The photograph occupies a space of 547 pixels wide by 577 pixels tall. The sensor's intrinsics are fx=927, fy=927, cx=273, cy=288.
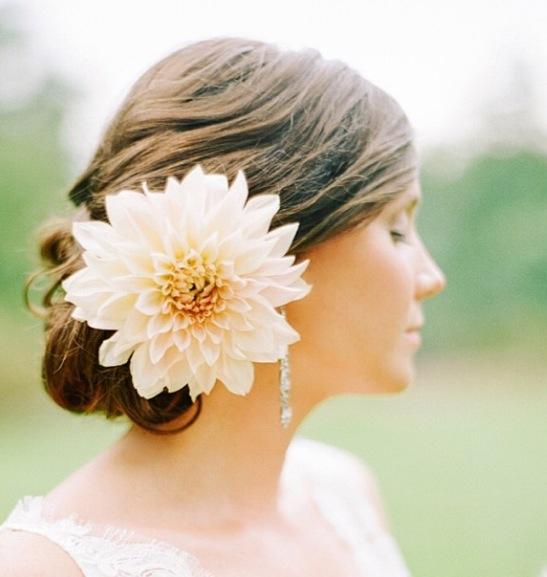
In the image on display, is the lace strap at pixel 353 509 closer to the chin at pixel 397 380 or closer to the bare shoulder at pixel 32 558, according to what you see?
the chin at pixel 397 380

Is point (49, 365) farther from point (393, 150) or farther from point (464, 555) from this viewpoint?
point (464, 555)

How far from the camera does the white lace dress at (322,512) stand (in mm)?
1232

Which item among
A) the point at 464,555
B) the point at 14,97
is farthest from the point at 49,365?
the point at 14,97

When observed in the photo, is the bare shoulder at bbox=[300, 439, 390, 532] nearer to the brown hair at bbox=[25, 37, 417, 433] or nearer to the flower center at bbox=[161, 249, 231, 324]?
the brown hair at bbox=[25, 37, 417, 433]

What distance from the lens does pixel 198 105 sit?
1.33 meters

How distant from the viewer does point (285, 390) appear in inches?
54.4

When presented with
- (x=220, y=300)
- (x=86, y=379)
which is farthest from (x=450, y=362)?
(x=220, y=300)

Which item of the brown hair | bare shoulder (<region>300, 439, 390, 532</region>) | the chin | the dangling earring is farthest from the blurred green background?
the brown hair

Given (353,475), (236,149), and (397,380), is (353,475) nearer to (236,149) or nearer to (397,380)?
(397,380)

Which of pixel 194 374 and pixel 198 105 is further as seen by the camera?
pixel 198 105

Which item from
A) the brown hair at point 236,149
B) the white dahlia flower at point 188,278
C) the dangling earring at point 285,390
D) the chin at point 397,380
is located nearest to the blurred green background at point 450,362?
the chin at point 397,380

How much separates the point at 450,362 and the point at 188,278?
7670mm

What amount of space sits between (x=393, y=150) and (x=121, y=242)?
469 mm

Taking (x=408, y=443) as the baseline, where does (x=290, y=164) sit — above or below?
above
